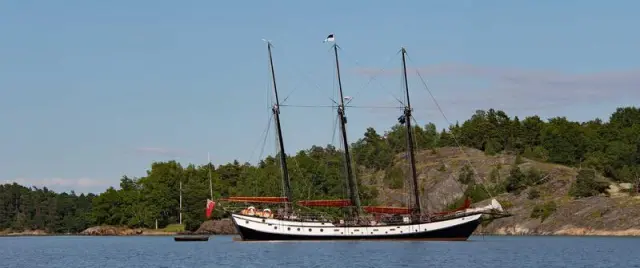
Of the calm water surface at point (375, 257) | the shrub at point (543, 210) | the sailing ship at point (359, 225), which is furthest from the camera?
the shrub at point (543, 210)

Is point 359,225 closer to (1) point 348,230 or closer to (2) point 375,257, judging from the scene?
(1) point 348,230

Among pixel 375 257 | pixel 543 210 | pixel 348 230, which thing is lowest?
pixel 375 257

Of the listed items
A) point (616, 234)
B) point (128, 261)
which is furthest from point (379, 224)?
point (616, 234)

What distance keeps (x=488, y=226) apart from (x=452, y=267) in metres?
114

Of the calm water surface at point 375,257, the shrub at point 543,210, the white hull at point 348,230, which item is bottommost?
the calm water surface at point 375,257

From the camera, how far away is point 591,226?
7003 inches

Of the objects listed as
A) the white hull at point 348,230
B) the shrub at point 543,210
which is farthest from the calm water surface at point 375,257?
the shrub at point 543,210

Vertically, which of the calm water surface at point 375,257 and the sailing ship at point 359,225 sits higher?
the sailing ship at point 359,225

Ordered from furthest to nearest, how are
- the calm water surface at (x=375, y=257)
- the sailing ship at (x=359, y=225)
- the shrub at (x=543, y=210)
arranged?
the shrub at (x=543, y=210) < the sailing ship at (x=359, y=225) < the calm water surface at (x=375, y=257)

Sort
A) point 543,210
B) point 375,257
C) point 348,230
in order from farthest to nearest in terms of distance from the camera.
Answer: point 543,210 < point 348,230 < point 375,257

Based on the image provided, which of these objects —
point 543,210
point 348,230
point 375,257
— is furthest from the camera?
point 543,210

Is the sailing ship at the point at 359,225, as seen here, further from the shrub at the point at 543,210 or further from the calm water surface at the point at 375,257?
the shrub at the point at 543,210

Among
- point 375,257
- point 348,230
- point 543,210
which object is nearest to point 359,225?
point 348,230

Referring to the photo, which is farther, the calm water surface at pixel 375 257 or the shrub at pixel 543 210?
the shrub at pixel 543 210
